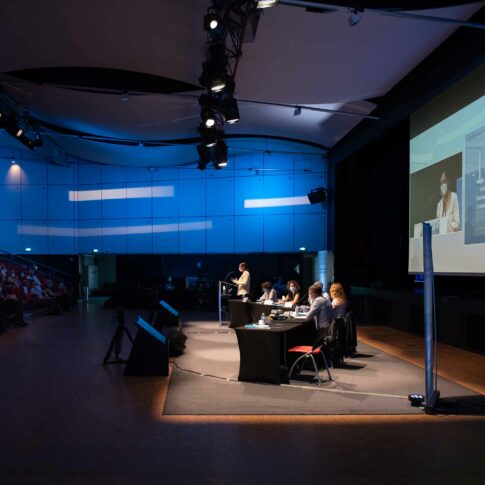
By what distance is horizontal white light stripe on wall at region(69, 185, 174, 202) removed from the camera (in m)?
16.2

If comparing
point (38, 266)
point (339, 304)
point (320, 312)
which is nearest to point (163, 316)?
point (339, 304)

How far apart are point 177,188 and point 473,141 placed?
35.9ft

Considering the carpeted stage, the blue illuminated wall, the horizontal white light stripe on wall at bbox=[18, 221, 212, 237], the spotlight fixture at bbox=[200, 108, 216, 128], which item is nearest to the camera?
the carpeted stage

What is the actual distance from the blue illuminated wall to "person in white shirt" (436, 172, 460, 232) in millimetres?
7261

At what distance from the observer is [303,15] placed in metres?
6.69

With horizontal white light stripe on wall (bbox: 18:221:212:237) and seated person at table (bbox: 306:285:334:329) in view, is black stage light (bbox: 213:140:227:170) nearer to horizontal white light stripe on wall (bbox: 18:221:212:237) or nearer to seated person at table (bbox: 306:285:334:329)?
horizontal white light stripe on wall (bbox: 18:221:212:237)

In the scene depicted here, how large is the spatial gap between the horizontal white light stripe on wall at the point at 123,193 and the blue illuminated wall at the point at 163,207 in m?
0.04

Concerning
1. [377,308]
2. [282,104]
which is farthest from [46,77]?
[377,308]

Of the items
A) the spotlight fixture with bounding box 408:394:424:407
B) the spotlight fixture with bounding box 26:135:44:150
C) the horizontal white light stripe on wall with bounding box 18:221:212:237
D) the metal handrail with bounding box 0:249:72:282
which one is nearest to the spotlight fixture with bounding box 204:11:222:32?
the spotlight fixture with bounding box 408:394:424:407

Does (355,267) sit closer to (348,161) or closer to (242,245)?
(348,161)

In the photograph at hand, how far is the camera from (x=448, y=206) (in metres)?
7.41

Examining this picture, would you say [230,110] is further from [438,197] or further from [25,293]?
[25,293]

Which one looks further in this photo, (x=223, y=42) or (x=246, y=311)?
(x=246, y=311)

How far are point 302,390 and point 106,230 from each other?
12.5 m
